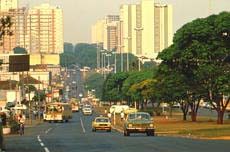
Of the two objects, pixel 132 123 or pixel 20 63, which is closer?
pixel 132 123

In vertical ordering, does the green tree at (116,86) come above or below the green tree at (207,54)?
below

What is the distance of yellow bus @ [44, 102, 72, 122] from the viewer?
115 m

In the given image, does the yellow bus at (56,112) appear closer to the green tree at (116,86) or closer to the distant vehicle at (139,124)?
the green tree at (116,86)

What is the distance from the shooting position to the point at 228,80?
7694 cm

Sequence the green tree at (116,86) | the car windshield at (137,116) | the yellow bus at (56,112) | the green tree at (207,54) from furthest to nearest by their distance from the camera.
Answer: the green tree at (116,86), the yellow bus at (56,112), the green tree at (207,54), the car windshield at (137,116)

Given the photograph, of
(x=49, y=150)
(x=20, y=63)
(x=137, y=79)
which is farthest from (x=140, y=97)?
(x=49, y=150)

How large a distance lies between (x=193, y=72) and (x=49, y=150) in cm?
4636

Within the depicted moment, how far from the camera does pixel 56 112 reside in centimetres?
11750

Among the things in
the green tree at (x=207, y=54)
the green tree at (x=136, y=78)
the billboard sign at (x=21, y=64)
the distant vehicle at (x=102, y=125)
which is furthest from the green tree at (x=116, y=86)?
the billboard sign at (x=21, y=64)

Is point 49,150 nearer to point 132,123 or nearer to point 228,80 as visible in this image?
point 132,123

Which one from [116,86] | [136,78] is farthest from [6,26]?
[116,86]

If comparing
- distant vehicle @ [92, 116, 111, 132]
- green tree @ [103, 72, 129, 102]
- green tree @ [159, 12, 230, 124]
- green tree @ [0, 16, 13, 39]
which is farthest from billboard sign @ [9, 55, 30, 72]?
green tree @ [103, 72, 129, 102]

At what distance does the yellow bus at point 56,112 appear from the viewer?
115 m

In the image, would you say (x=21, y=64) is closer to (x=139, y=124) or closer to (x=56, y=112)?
(x=139, y=124)
